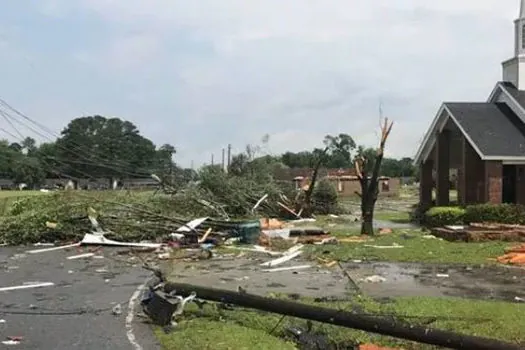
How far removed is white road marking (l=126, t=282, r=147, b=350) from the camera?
25.7ft

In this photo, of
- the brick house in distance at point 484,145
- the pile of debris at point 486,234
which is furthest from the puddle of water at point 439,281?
the brick house in distance at point 484,145

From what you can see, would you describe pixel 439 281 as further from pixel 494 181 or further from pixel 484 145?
pixel 484 145

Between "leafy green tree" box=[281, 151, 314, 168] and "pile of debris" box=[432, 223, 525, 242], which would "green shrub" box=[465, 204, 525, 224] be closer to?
"pile of debris" box=[432, 223, 525, 242]

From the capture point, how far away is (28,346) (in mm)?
7789

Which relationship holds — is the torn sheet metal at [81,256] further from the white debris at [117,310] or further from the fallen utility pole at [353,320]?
the fallen utility pole at [353,320]

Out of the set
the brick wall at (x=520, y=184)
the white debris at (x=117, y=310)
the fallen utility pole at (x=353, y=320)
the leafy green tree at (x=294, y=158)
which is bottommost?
the white debris at (x=117, y=310)

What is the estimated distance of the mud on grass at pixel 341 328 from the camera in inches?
307

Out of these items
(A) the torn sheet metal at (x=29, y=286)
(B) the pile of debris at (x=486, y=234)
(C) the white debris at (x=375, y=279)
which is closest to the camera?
(A) the torn sheet metal at (x=29, y=286)

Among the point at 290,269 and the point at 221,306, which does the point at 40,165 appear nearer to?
the point at 290,269

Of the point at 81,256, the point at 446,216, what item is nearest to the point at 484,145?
the point at 446,216

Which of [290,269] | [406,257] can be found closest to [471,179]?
[406,257]

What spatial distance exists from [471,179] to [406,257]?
1353cm

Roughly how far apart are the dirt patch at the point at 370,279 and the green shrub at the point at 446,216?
10.9 m

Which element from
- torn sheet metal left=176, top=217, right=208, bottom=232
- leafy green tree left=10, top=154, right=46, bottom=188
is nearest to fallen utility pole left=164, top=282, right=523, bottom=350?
torn sheet metal left=176, top=217, right=208, bottom=232
